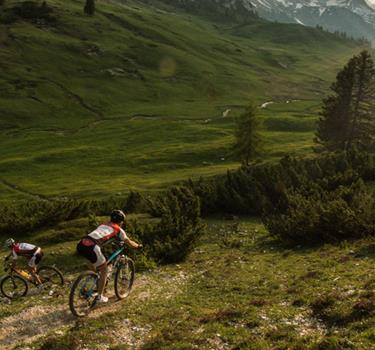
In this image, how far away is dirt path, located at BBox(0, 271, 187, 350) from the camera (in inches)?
596

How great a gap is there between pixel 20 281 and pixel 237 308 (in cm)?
934

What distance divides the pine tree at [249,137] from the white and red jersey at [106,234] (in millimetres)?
56913

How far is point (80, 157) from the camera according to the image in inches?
3366

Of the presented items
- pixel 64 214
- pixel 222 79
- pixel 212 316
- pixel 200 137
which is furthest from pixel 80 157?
pixel 222 79

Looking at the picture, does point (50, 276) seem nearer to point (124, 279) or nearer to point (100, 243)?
point (124, 279)

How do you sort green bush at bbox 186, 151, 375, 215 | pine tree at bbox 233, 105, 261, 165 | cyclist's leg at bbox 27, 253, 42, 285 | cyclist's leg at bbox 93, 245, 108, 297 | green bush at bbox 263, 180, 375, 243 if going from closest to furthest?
cyclist's leg at bbox 93, 245, 108, 297 → cyclist's leg at bbox 27, 253, 42, 285 → green bush at bbox 263, 180, 375, 243 → green bush at bbox 186, 151, 375, 215 → pine tree at bbox 233, 105, 261, 165

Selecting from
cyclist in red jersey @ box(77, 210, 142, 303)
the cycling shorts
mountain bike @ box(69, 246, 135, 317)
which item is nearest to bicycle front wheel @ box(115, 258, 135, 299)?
mountain bike @ box(69, 246, 135, 317)

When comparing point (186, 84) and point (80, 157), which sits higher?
point (186, 84)

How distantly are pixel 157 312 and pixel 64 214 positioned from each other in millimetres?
19302

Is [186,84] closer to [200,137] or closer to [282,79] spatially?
[282,79]

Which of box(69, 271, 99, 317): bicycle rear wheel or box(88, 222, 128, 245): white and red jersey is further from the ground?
box(88, 222, 128, 245): white and red jersey

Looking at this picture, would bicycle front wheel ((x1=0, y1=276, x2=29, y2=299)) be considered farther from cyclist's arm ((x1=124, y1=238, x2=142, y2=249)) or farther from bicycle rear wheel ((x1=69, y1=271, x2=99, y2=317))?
cyclist's arm ((x1=124, y1=238, x2=142, y2=249))

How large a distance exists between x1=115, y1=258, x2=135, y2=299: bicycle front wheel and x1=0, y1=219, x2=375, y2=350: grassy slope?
412 mm

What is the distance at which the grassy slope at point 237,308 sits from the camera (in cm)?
1394
